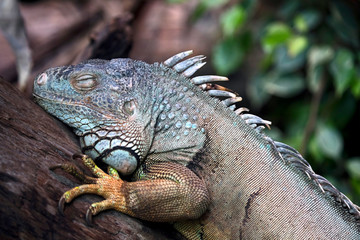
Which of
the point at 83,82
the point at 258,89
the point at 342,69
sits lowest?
the point at 258,89

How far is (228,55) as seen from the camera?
670 cm

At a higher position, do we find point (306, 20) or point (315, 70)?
point (306, 20)

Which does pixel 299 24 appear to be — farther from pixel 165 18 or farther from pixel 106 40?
pixel 165 18

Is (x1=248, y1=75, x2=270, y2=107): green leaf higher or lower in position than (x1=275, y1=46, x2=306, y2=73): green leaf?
lower

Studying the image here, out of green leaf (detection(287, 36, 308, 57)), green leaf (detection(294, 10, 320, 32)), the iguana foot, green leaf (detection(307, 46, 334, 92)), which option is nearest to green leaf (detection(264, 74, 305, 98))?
green leaf (detection(307, 46, 334, 92))

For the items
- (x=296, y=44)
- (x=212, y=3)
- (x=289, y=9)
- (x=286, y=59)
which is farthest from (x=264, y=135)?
(x=212, y=3)

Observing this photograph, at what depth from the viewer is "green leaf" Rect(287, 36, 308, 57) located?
19.0 ft

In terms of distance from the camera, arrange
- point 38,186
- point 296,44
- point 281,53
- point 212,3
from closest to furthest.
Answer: point 38,186, point 296,44, point 281,53, point 212,3

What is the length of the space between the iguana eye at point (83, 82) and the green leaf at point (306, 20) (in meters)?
3.94

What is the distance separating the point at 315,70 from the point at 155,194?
4219 mm

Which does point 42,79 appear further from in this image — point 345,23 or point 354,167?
point 354,167

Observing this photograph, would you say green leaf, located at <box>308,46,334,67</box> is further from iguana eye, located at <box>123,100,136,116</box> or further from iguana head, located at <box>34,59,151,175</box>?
iguana eye, located at <box>123,100,136,116</box>

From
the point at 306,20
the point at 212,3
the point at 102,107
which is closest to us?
the point at 102,107

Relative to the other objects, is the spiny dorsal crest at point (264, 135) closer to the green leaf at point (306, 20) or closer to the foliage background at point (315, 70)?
the foliage background at point (315, 70)
